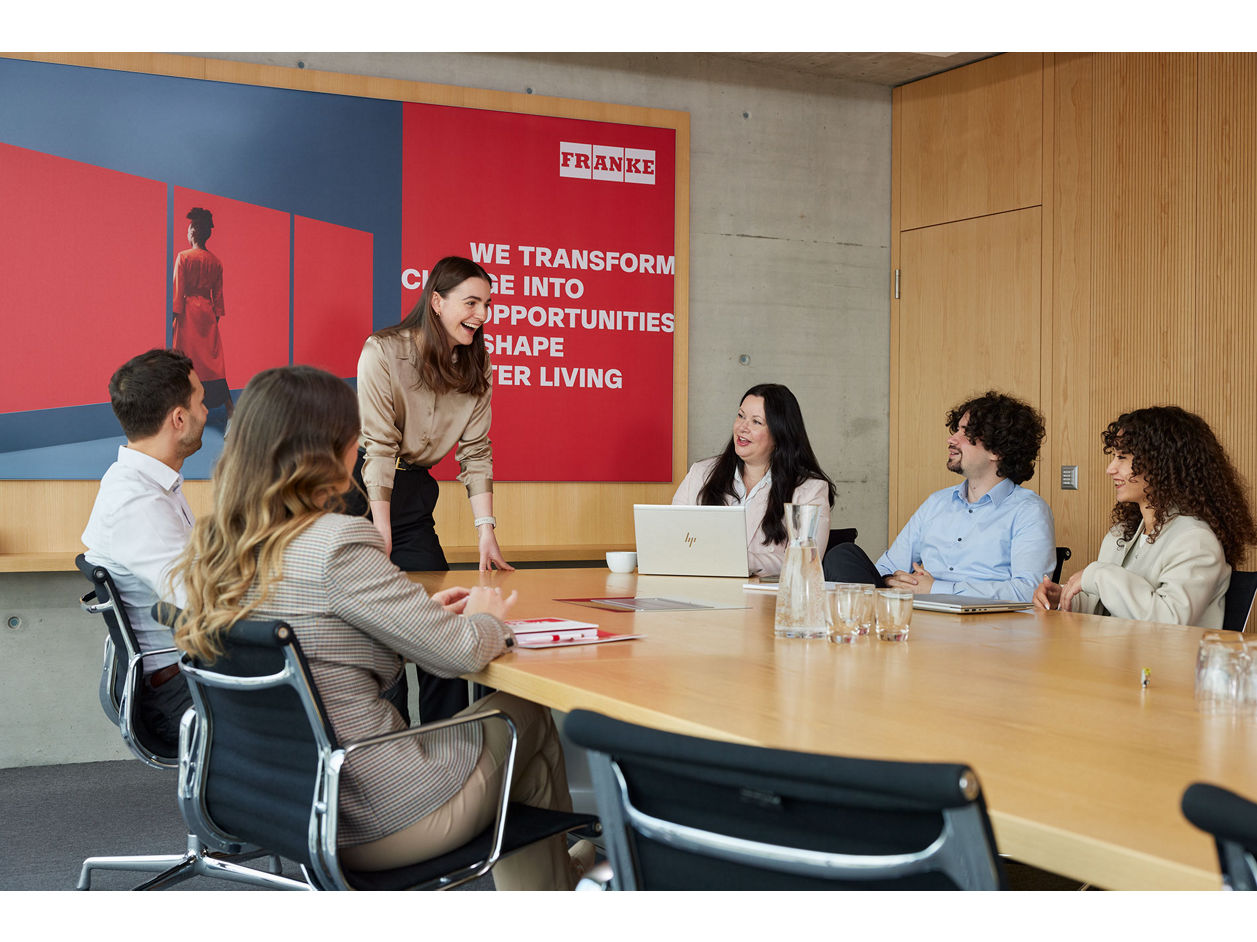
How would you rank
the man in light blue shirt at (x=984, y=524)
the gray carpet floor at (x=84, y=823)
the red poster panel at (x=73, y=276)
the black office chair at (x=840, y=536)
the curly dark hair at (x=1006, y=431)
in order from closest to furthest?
1. the gray carpet floor at (x=84, y=823)
2. the man in light blue shirt at (x=984, y=524)
3. the curly dark hair at (x=1006, y=431)
4. the black office chair at (x=840, y=536)
5. the red poster panel at (x=73, y=276)

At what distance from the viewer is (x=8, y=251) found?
4.51 m

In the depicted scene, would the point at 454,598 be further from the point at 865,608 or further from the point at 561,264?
the point at 561,264

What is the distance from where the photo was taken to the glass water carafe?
2225 millimetres

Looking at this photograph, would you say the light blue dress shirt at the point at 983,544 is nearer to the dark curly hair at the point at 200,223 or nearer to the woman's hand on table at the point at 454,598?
the woman's hand on table at the point at 454,598

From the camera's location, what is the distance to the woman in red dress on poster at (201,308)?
15.6ft

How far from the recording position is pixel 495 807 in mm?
2037

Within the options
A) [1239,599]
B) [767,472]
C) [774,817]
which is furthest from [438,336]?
[774,817]

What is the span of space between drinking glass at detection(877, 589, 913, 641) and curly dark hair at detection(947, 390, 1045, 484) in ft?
5.89

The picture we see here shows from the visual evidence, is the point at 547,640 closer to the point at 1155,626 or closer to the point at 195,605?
the point at 195,605

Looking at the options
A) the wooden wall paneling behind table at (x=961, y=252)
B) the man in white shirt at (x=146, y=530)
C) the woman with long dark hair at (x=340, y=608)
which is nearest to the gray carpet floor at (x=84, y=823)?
the man in white shirt at (x=146, y=530)

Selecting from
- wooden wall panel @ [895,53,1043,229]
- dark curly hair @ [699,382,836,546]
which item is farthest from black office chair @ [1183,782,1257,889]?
wooden wall panel @ [895,53,1043,229]

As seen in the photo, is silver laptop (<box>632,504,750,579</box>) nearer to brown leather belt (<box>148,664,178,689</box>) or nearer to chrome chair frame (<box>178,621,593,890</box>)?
brown leather belt (<box>148,664,178,689</box>)

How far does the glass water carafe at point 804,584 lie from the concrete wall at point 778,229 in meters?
3.42

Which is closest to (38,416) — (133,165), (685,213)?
(133,165)
